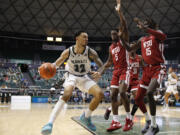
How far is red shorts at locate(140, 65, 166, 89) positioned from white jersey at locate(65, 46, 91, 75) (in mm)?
1230

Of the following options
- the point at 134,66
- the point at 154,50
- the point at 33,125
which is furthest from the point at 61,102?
the point at 134,66

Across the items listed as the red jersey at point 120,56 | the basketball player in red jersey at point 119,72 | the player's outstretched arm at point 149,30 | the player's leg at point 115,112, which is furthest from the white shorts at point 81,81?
the player's outstretched arm at point 149,30

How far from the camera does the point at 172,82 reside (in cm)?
1091

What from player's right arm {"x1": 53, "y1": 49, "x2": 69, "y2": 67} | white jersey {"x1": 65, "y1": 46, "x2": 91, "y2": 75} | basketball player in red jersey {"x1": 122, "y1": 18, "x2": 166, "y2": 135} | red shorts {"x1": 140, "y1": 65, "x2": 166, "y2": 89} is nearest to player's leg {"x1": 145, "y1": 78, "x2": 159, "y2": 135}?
basketball player in red jersey {"x1": 122, "y1": 18, "x2": 166, "y2": 135}

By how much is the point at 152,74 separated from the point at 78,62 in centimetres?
151

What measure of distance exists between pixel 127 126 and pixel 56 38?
90.0ft

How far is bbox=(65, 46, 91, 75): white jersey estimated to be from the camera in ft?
14.0

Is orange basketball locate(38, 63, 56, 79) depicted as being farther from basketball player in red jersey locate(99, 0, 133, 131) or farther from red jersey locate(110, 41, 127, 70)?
red jersey locate(110, 41, 127, 70)

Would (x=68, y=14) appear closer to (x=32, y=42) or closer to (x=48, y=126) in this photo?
(x=32, y=42)

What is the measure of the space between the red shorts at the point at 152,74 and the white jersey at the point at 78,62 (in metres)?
1.23

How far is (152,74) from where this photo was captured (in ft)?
12.9

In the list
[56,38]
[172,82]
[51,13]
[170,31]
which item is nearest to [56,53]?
[56,38]

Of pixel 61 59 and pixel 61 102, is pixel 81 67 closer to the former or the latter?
pixel 61 59

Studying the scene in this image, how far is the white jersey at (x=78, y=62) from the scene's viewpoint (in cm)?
425
